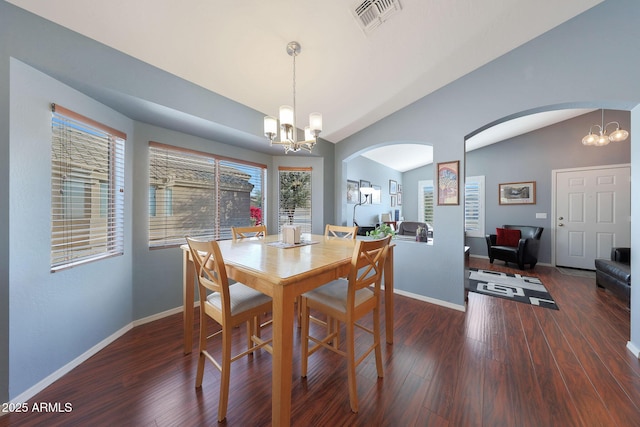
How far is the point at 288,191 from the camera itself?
3646mm

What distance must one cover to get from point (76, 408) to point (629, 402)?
11.2ft

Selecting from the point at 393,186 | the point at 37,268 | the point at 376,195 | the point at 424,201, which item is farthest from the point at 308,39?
the point at 424,201

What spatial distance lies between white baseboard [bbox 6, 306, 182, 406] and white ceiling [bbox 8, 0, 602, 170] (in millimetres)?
2386

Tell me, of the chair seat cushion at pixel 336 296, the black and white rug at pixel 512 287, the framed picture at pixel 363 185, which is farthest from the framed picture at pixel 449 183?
the framed picture at pixel 363 185

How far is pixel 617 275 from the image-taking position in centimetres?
275

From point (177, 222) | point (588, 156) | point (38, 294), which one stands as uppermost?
point (588, 156)

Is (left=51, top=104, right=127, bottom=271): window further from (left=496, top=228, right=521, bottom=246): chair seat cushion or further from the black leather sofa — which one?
(left=496, top=228, right=521, bottom=246): chair seat cushion

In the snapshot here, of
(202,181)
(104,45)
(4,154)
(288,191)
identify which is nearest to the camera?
(4,154)

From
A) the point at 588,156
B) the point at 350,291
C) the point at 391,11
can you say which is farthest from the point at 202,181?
the point at 588,156

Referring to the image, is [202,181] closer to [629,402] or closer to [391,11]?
[391,11]

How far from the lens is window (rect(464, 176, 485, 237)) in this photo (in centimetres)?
551

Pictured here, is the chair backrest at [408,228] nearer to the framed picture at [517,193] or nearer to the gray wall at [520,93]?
the gray wall at [520,93]

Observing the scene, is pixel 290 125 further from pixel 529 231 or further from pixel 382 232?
pixel 529 231

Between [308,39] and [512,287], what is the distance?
429cm
